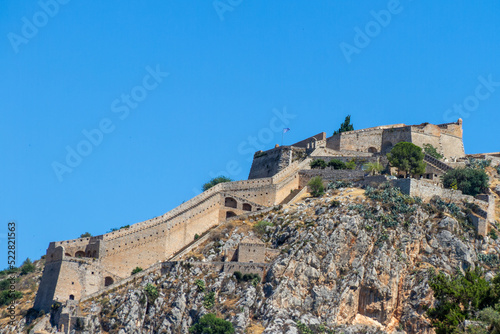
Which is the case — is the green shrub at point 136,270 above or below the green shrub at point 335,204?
below

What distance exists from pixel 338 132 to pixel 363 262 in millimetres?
34376

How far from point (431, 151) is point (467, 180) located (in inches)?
465

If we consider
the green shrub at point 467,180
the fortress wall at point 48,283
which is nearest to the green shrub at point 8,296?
the fortress wall at point 48,283

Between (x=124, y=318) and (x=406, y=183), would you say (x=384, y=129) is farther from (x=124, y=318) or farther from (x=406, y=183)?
(x=124, y=318)

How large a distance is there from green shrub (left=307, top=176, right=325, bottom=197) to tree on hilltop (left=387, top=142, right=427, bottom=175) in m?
8.65

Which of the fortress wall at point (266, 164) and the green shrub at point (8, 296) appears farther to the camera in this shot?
the fortress wall at point (266, 164)

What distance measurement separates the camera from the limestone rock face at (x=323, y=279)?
251 feet

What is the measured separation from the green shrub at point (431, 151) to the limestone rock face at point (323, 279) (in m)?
19.8

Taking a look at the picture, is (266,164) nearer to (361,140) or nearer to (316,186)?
(361,140)

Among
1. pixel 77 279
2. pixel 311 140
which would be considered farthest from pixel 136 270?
pixel 311 140

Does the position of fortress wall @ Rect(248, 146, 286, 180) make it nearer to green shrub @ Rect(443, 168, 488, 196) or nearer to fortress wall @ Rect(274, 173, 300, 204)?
fortress wall @ Rect(274, 173, 300, 204)

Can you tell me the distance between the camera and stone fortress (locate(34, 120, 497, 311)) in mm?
80938

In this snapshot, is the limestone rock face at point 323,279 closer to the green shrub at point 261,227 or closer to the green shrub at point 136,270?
the green shrub at point 261,227

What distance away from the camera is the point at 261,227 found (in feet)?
284
